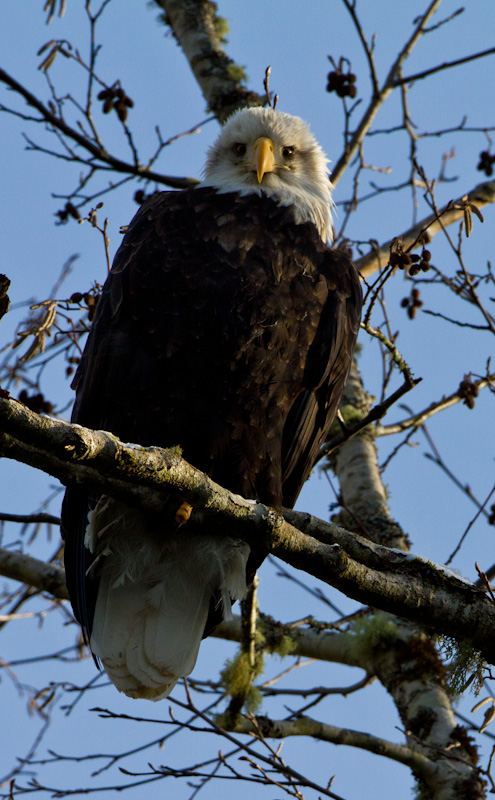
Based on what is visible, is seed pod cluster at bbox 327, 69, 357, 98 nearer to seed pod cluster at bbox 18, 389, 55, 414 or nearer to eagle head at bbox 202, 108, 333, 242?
eagle head at bbox 202, 108, 333, 242

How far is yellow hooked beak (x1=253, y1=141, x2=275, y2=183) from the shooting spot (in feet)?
12.7

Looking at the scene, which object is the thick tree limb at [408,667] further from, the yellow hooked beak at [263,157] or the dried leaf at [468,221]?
the yellow hooked beak at [263,157]

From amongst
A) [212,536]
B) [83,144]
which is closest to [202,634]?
[212,536]

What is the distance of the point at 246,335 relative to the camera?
3.14 m

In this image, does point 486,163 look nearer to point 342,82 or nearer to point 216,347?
point 342,82

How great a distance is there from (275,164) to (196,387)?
151 centimetres

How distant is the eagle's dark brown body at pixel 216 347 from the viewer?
3.14m

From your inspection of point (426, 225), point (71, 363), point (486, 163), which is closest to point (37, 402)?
point (71, 363)

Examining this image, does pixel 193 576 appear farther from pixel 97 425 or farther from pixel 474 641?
pixel 474 641

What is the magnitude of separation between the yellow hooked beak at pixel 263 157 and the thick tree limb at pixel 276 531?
1762 mm

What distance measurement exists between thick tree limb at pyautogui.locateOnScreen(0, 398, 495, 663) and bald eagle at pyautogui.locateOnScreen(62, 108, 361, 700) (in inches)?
17.7

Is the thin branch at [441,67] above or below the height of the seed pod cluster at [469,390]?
above

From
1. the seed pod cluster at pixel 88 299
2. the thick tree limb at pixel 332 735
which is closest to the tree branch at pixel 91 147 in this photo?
the seed pod cluster at pixel 88 299

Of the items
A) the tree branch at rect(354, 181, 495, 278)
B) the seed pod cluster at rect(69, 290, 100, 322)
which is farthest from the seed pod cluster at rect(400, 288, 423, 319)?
the seed pod cluster at rect(69, 290, 100, 322)
